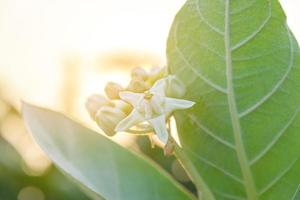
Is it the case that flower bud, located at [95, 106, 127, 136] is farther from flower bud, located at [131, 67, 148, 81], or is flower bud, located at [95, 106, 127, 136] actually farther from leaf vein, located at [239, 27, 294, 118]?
leaf vein, located at [239, 27, 294, 118]

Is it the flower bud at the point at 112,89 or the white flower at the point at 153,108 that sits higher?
the flower bud at the point at 112,89

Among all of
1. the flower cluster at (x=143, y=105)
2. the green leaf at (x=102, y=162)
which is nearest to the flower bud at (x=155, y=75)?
the flower cluster at (x=143, y=105)

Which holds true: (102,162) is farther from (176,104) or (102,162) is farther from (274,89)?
(274,89)

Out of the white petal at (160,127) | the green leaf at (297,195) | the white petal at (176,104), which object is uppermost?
the white petal at (176,104)

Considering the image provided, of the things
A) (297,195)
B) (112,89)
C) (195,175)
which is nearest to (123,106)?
(112,89)

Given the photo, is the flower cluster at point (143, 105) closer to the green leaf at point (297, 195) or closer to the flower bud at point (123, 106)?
the flower bud at point (123, 106)

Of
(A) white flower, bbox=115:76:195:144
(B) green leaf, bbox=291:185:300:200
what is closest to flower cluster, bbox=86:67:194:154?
(A) white flower, bbox=115:76:195:144
